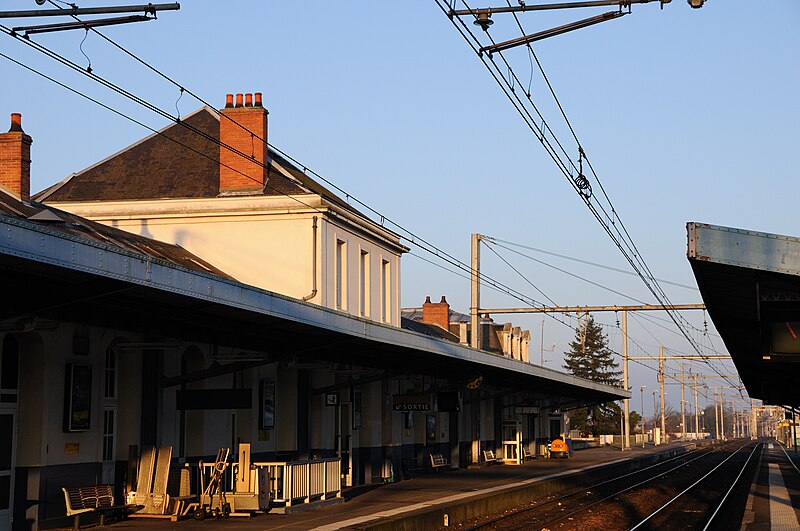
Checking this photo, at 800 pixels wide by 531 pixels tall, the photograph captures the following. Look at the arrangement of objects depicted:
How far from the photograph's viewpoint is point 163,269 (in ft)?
42.6

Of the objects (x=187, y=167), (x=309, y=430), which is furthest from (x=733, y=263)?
(x=187, y=167)

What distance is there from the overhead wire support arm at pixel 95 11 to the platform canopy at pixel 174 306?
2183 mm

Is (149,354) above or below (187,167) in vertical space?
below

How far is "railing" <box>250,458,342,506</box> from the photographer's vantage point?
1920 cm

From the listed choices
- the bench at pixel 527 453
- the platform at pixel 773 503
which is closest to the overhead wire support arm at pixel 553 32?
the platform at pixel 773 503

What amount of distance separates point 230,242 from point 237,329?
1054cm

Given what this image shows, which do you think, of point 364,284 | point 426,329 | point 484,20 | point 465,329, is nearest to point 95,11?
point 484,20

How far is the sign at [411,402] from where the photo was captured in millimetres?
26983

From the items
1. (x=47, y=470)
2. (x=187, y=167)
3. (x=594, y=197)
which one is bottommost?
(x=47, y=470)

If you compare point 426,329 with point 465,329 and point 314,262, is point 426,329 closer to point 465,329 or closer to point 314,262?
point 465,329

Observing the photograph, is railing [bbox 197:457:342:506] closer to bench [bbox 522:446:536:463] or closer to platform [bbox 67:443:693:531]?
platform [bbox 67:443:693:531]

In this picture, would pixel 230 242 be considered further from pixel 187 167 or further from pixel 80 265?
pixel 80 265

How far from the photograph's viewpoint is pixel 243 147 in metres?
28.0

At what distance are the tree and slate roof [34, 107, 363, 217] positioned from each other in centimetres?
6734
